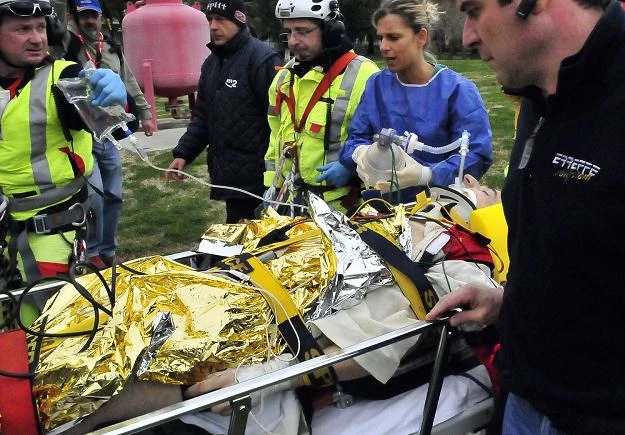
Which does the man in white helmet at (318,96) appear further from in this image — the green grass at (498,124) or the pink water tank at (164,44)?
the pink water tank at (164,44)

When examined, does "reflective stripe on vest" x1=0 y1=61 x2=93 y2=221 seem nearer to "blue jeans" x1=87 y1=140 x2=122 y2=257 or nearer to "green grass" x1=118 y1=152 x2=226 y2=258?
"blue jeans" x1=87 y1=140 x2=122 y2=257

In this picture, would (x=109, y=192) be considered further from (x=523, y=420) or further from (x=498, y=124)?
(x=498, y=124)

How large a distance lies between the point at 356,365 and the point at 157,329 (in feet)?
2.10

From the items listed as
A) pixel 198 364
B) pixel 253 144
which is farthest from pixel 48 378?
pixel 253 144

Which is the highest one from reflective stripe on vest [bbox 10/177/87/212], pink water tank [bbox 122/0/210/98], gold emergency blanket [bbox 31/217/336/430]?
gold emergency blanket [bbox 31/217/336/430]

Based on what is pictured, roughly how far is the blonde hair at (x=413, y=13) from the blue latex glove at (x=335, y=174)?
755mm

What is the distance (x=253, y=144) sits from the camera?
4328mm

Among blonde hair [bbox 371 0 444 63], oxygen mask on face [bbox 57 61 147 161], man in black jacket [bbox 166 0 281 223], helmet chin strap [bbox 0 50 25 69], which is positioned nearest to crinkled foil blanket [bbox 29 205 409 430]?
oxygen mask on face [bbox 57 61 147 161]

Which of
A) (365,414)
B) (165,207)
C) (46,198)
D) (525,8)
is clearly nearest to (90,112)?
(46,198)

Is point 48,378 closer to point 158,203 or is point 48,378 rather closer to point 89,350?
point 89,350

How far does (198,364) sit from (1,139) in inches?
62.7

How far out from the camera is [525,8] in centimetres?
132

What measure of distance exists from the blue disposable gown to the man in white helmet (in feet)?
0.87

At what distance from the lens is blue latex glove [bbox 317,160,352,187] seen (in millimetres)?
3543
